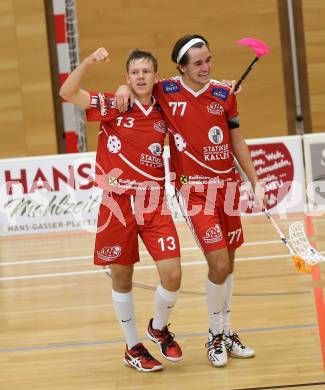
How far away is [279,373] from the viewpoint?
4930 mm

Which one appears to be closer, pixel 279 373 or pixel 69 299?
pixel 279 373

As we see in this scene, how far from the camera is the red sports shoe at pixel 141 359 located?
516cm

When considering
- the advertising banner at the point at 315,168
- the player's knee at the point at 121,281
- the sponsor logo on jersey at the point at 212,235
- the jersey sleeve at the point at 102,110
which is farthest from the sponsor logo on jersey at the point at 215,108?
the advertising banner at the point at 315,168

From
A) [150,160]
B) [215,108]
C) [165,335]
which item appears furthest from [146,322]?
[215,108]

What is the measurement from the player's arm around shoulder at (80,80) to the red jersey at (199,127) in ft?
1.45

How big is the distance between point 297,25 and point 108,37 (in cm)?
275

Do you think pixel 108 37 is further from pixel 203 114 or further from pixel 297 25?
pixel 203 114

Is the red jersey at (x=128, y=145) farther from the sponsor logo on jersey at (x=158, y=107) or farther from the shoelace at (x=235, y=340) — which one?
the shoelace at (x=235, y=340)

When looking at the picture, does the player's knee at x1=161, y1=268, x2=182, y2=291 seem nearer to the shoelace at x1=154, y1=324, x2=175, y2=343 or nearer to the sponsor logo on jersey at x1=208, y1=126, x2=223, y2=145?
the shoelace at x1=154, y1=324, x2=175, y2=343

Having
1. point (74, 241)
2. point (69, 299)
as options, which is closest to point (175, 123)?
point (69, 299)

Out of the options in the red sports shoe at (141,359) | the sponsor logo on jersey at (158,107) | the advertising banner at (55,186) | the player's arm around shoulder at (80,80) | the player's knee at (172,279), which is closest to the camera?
the player's arm around shoulder at (80,80)

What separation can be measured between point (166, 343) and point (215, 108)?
4.77 ft

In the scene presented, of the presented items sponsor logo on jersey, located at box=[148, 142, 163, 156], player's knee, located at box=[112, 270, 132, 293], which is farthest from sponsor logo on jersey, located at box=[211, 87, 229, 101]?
player's knee, located at box=[112, 270, 132, 293]

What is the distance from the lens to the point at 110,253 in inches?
197
